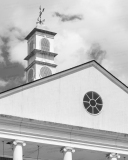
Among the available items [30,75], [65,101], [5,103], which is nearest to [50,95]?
[65,101]

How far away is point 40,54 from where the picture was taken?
66125mm

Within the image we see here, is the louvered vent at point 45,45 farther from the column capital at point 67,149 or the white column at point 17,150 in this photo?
the white column at point 17,150

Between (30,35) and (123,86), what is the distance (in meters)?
27.3

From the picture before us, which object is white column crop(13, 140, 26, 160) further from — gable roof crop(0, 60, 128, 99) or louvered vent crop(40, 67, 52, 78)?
louvered vent crop(40, 67, 52, 78)

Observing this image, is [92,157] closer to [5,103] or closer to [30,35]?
[5,103]

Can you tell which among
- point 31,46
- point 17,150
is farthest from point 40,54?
point 17,150

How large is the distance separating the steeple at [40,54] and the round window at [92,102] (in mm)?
24707

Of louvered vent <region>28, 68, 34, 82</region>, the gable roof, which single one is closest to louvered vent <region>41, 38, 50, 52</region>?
louvered vent <region>28, 68, 34, 82</region>

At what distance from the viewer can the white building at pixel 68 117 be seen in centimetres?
3756

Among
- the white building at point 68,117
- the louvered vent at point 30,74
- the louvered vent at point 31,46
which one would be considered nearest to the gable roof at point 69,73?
the white building at point 68,117

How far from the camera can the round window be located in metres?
40.6

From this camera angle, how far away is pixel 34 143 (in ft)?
125

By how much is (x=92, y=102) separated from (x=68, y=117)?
8.39 feet

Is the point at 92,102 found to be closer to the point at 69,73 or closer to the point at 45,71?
the point at 69,73
